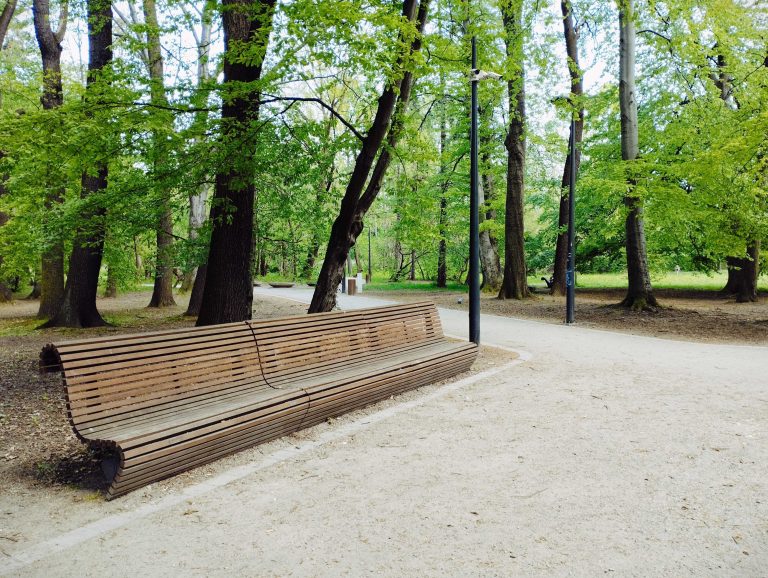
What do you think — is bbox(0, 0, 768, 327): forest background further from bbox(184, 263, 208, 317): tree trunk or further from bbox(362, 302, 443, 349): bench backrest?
bbox(362, 302, 443, 349): bench backrest

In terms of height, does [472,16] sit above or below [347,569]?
above

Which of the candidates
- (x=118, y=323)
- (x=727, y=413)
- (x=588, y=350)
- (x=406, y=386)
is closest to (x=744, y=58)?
(x=588, y=350)

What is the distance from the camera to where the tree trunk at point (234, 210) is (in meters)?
7.90

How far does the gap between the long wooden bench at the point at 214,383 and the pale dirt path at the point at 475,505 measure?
0.71 ft

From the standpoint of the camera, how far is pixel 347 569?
9.36ft

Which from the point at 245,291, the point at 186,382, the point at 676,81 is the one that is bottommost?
the point at 186,382

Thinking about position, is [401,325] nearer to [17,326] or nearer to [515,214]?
[17,326]

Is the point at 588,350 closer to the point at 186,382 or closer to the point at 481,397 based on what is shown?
the point at 481,397

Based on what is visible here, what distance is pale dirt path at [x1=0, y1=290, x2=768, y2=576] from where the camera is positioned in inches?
115

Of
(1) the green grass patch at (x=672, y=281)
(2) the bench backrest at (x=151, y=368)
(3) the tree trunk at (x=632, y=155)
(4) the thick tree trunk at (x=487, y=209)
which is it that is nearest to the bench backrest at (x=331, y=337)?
(2) the bench backrest at (x=151, y=368)

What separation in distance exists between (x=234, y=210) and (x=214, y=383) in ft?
12.0

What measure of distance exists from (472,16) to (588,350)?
6.07 metres

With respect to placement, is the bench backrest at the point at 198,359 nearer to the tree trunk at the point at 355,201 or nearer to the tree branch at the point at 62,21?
the tree trunk at the point at 355,201

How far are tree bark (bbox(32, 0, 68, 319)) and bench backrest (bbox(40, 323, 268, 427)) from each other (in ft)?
20.8
